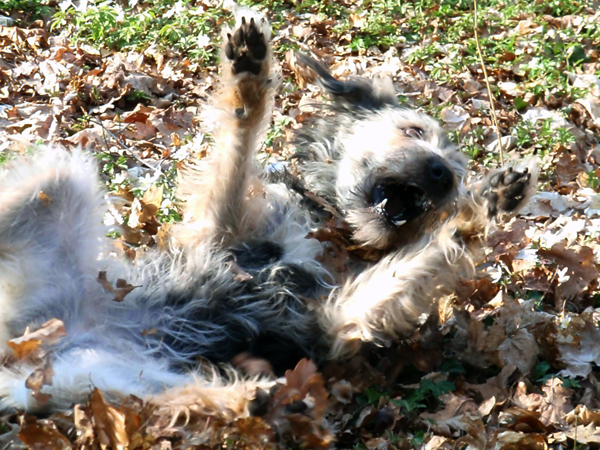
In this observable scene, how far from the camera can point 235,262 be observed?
14.0 feet

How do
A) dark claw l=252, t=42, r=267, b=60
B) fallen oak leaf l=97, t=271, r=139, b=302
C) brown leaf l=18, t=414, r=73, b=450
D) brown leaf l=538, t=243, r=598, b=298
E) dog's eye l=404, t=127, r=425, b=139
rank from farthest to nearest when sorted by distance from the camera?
dog's eye l=404, t=127, r=425, b=139
brown leaf l=538, t=243, r=598, b=298
dark claw l=252, t=42, r=267, b=60
fallen oak leaf l=97, t=271, r=139, b=302
brown leaf l=18, t=414, r=73, b=450

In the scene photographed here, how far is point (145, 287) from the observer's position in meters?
4.07

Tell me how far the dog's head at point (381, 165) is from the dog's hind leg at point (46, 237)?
66.5 inches

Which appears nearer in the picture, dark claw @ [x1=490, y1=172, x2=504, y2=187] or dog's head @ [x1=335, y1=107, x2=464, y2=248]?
dark claw @ [x1=490, y1=172, x2=504, y2=187]

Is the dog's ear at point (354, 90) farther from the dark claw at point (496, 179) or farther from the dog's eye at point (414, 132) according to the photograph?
the dark claw at point (496, 179)

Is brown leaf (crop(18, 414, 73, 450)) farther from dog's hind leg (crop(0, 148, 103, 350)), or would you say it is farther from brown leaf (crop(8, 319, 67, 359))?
dog's hind leg (crop(0, 148, 103, 350))

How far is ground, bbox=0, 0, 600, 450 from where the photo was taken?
3.32m

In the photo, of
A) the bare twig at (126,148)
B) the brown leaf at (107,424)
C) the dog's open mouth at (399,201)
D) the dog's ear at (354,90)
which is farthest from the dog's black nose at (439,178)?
the brown leaf at (107,424)

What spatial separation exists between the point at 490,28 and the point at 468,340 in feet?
19.0

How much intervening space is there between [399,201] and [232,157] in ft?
4.00

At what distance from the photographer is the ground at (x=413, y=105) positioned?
10.9 feet

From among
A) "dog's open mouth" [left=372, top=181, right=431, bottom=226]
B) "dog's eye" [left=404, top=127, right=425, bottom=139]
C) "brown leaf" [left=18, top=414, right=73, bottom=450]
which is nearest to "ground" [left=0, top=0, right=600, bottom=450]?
"brown leaf" [left=18, top=414, right=73, bottom=450]

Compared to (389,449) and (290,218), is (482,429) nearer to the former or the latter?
(389,449)

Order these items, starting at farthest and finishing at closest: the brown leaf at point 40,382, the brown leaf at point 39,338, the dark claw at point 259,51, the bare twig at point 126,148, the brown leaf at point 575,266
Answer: the bare twig at point 126,148 < the brown leaf at point 575,266 < the dark claw at point 259,51 < the brown leaf at point 39,338 < the brown leaf at point 40,382
